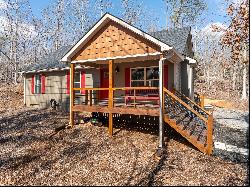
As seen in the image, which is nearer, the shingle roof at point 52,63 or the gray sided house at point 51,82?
the gray sided house at point 51,82

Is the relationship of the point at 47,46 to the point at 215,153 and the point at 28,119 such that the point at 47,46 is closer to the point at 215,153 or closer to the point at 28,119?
the point at 28,119

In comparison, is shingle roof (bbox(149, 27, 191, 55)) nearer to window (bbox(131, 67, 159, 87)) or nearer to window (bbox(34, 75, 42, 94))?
window (bbox(131, 67, 159, 87))

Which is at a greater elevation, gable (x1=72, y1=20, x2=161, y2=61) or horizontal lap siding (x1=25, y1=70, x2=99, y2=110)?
gable (x1=72, y1=20, x2=161, y2=61)

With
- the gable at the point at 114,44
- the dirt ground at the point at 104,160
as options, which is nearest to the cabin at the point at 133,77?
the gable at the point at 114,44

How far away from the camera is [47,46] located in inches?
1869

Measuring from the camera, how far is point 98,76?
1703 centimetres

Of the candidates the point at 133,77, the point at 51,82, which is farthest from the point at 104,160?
Answer: the point at 51,82

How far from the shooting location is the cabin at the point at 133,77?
32.0 feet

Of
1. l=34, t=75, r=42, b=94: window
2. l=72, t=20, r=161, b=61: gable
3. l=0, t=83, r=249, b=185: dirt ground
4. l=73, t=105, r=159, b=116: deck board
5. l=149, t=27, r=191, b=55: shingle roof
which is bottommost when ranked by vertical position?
l=0, t=83, r=249, b=185: dirt ground

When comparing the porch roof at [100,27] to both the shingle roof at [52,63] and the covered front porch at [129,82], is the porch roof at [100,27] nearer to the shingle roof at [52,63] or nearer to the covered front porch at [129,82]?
the covered front porch at [129,82]

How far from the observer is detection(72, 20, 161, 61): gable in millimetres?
10261

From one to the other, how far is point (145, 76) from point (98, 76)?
13.9 feet

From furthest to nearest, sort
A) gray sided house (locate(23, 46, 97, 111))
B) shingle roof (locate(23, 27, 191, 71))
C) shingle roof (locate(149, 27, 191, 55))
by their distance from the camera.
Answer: gray sided house (locate(23, 46, 97, 111)) → shingle roof (locate(23, 27, 191, 71)) → shingle roof (locate(149, 27, 191, 55))

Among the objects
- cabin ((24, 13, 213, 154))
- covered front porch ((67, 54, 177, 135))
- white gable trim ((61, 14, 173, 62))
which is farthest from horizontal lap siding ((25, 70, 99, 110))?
white gable trim ((61, 14, 173, 62))
